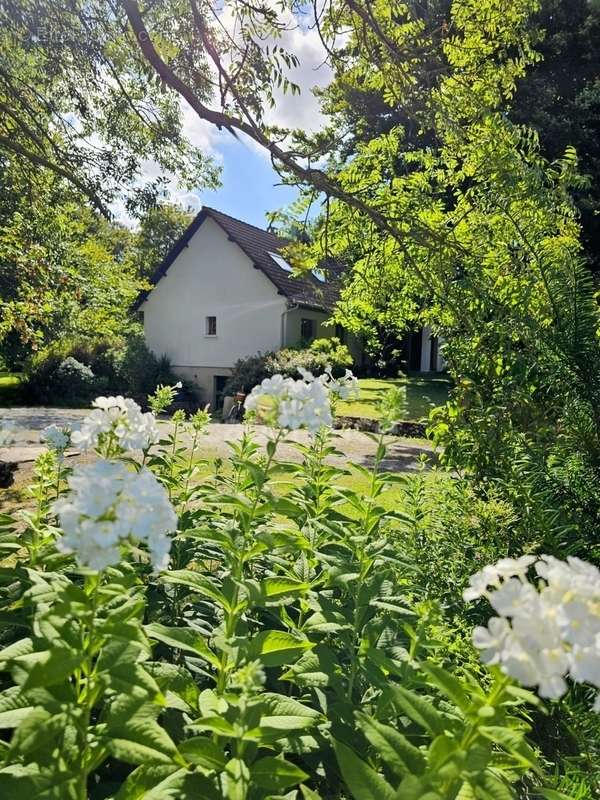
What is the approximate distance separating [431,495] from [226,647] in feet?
6.67

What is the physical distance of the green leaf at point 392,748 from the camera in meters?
1.09

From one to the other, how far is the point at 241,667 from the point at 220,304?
1965cm

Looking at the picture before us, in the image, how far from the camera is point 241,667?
1381 mm

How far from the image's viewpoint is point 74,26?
6.09 metres

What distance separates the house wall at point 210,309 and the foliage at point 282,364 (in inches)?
73.0

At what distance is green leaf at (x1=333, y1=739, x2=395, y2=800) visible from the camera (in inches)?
42.8

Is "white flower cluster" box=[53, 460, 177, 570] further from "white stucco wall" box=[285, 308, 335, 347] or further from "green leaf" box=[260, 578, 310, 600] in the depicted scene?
"white stucco wall" box=[285, 308, 335, 347]

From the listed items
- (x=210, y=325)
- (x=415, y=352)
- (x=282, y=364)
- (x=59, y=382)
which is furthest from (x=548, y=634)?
(x=415, y=352)

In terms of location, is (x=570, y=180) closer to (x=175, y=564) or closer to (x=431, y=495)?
(x=431, y=495)

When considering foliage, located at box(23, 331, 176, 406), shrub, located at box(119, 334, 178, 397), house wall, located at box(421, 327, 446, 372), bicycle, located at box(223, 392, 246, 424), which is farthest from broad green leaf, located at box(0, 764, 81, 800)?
house wall, located at box(421, 327, 446, 372)

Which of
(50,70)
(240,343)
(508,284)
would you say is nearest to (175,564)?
(508,284)

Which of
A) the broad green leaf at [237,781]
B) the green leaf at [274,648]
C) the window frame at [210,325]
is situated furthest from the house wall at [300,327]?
the broad green leaf at [237,781]

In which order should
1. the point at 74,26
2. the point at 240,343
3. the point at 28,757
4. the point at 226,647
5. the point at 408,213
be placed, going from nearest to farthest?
A: the point at 28,757, the point at 226,647, the point at 408,213, the point at 74,26, the point at 240,343

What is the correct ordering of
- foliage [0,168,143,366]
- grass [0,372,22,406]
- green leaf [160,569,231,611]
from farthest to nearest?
grass [0,372,22,406] < foliage [0,168,143,366] < green leaf [160,569,231,611]
